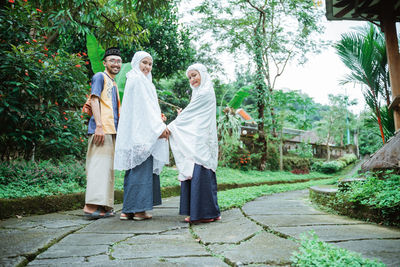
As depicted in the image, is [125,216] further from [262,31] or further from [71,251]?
[262,31]

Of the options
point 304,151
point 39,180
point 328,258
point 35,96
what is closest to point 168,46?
point 35,96

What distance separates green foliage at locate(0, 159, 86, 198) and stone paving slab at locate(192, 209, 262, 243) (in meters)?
2.00

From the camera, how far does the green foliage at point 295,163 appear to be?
1250 cm

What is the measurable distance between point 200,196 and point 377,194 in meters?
1.47

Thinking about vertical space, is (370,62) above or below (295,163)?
above

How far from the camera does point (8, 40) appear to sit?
3.92m

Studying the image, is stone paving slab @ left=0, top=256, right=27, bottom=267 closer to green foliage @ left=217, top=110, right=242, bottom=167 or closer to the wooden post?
the wooden post

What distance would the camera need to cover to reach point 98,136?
3152 mm

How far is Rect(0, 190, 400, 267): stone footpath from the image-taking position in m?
1.51

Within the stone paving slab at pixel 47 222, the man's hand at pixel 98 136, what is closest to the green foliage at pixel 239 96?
the man's hand at pixel 98 136

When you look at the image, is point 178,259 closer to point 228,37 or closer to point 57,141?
point 57,141

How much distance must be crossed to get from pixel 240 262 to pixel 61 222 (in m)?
1.99

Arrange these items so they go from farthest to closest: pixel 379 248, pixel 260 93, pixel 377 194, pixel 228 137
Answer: pixel 260 93 → pixel 228 137 → pixel 377 194 → pixel 379 248

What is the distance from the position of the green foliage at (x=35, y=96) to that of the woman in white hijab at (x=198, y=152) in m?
2.01
